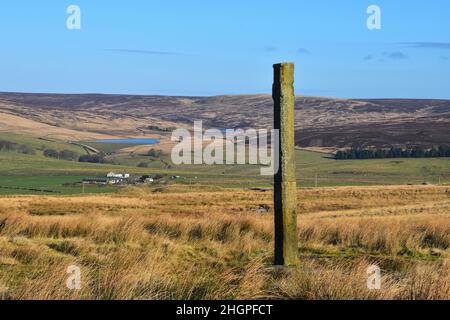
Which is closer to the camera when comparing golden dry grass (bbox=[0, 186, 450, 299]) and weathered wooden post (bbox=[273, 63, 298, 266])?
golden dry grass (bbox=[0, 186, 450, 299])

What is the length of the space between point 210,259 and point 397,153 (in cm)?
10167

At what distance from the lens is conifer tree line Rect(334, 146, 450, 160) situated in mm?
107062

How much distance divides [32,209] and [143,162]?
90990mm

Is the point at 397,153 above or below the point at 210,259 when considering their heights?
below

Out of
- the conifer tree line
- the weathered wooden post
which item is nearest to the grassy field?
the conifer tree line

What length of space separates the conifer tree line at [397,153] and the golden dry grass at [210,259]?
9441 centimetres

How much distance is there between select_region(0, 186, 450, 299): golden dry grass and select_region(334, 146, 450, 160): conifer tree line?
94.4 metres

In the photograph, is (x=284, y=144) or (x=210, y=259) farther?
(x=210, y=259)

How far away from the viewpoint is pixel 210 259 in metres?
12.2

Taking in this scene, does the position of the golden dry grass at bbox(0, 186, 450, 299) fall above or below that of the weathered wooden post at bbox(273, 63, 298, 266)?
below

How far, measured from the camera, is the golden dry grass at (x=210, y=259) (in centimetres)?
724

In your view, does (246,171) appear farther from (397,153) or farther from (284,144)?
(284,144)

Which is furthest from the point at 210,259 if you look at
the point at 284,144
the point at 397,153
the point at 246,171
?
the point at 397,153

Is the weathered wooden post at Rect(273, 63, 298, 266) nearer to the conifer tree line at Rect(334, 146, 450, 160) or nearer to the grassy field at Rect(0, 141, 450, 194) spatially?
the grassy field at Rect(0, 141, 450, 194)
